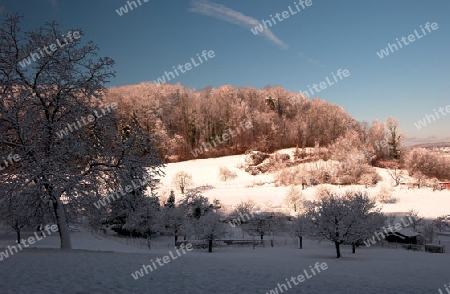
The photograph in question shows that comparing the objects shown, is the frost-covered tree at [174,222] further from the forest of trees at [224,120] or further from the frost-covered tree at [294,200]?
the forest of trees at [224,120]

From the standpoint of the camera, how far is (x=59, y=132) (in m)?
13.2

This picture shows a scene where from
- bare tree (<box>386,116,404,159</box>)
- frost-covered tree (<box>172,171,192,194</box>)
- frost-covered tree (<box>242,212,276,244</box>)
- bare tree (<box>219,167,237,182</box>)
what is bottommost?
frost-covered tree (<box>242,212,276,244</box>)

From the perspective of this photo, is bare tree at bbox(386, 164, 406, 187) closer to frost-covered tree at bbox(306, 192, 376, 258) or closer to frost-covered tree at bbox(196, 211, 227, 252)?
frost-covered tree at bbox(306, 192, 376, 258)

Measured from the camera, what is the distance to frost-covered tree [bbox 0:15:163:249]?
12055 millimetres

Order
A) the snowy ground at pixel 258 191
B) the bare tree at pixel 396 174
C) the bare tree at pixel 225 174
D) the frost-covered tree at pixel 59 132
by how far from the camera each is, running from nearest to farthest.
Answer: the frost-covered tree at pixel 59 132 → the snowy ground at pixel 258 191 → the bare tree at pixel 396 174 → the bare tree at pixel 225 174

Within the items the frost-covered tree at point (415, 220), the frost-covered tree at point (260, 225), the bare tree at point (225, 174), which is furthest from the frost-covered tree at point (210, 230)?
the bare tree at point (225, 174)

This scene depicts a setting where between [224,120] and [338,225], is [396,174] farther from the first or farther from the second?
[338,225]

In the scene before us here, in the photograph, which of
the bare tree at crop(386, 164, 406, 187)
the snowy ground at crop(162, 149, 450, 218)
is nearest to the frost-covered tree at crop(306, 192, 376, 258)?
the snowy ground at crop(162, 149, 450, 218)

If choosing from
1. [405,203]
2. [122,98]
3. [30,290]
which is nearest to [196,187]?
[122,98]

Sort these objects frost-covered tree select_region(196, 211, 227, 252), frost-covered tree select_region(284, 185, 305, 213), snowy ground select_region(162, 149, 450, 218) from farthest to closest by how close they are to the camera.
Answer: frost-covered tree select_region(284, 185, 305, 213) < snowy ground select_region(162, 149, 450, 218) < frost-covered tree select_region(196, 211, 227, 252)

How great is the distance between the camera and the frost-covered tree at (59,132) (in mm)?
12055

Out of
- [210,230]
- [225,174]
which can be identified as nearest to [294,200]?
[225,174]

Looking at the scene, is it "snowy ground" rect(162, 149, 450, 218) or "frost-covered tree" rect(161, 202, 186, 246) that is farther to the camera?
"snowy ground" rect(162, 149, 450, 218)

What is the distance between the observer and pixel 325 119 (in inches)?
4114
